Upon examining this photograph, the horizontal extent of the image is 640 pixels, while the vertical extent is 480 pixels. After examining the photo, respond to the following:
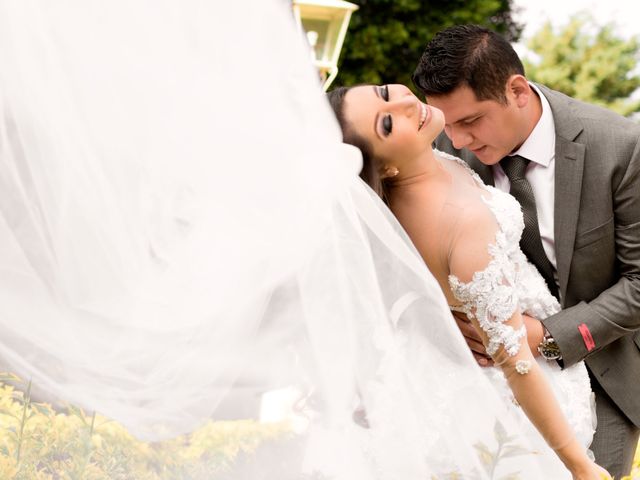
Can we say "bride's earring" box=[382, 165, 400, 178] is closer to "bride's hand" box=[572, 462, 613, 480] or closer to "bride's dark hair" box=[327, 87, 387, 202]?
"bride's dark hair" box=[327, 87, 387, 202]

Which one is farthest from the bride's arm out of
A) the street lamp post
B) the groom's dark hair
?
the street lamp post

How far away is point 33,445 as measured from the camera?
219cm

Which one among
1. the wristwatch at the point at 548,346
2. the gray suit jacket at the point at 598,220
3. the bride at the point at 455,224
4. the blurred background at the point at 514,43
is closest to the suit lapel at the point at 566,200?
the gray suit jacket at the point at 598,220

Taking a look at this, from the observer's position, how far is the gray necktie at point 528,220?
3.39m

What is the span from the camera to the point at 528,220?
11.1 feet

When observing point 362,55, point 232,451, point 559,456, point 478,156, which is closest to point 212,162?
point 232,451

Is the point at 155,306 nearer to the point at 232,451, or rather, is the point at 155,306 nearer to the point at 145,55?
the point at 232,451

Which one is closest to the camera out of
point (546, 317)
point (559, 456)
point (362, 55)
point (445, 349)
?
point (445, 349)

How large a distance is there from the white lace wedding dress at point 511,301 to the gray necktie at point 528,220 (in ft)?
0.15

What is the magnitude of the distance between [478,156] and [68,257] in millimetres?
1880

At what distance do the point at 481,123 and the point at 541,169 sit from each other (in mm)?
339

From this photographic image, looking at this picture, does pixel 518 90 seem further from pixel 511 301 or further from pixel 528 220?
pixel 511 301

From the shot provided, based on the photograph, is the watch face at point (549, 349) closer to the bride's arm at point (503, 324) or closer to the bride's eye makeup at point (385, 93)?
the bride's arm at point (503, 324)

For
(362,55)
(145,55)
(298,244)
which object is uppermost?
(145,55)
